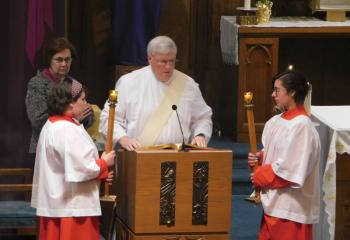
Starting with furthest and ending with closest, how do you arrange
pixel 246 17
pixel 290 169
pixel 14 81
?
pixel 246 17, pixel 14 81, pixel 290 169

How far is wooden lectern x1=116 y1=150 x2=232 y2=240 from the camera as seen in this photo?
253 inches

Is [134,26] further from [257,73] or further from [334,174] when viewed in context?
[334,174]

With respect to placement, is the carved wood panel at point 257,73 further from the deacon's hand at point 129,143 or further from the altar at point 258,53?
the deacon's hand at point 129,143

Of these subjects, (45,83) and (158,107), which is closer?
(158,107)

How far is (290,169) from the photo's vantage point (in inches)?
268

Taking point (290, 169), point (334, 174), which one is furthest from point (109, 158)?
point (334, 174)

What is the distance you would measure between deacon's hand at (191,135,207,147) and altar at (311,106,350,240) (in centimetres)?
81

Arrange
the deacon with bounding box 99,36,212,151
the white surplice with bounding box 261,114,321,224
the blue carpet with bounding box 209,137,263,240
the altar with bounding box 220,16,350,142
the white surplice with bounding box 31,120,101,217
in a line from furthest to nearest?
the altar with bounding box 220,16,350,142 → the blue carpet with bounding box 209,137,263,240 → the deacon with bounding box 99,36,212,151 → the white surplice with bounding box 261,114,321,224 → the white surplice with bounding box 31,120,101,217

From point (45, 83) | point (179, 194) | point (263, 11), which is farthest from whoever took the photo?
point (263, 11)

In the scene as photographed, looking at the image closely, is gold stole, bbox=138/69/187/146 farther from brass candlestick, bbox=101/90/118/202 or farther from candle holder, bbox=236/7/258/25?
candle holder, bbox=236/7/258/25

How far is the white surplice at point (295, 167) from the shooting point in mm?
6824

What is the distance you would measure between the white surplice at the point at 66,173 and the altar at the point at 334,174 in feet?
5.08

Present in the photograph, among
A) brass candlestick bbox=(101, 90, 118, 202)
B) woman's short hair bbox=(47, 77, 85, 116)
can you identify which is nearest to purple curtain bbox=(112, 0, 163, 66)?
brass candlestick bbox=(101, 90, 118, 202)

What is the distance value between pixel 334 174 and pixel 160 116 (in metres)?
1.19
